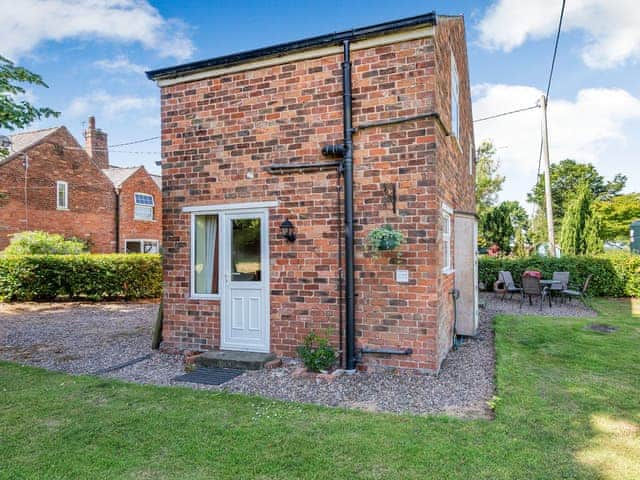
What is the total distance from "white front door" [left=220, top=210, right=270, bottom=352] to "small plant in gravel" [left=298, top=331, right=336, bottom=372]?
0.87 meters

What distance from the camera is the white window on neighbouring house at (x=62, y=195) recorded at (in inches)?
793

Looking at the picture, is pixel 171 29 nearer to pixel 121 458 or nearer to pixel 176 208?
pixel 176 208

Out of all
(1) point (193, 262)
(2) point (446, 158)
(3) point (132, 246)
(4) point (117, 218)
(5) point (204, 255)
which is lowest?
(1) point (193, 262)

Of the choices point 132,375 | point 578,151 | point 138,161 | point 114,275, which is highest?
point 578,151

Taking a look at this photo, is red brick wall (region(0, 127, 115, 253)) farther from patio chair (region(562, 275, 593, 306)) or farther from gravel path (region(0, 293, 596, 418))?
patio chair (region(562, 275, 593, 306))

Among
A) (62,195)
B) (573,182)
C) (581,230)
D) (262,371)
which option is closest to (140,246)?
(62,195)

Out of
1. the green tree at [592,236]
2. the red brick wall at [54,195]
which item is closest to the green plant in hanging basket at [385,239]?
the green tree at [592,236]

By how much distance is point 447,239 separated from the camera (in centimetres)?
711

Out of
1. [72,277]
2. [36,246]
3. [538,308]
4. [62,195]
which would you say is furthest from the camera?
[62,195]

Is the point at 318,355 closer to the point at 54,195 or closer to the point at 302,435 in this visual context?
the point at 302,435

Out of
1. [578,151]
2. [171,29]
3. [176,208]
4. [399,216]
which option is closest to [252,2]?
[171,29]

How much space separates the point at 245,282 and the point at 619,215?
45.0 m

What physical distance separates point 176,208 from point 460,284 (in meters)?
5.49

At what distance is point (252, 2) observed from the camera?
32.3 feet
